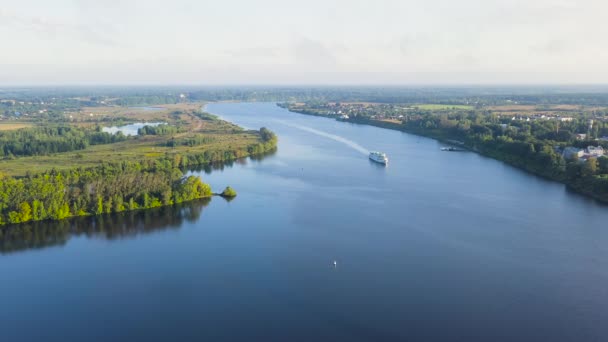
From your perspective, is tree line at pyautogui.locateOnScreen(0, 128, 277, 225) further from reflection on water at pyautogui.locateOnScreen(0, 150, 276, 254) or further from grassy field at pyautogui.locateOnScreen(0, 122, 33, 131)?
grassy field at pyautogui.locateOnScreen(0, 122, 33, 131)

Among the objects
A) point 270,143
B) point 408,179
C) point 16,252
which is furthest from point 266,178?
point 16,252

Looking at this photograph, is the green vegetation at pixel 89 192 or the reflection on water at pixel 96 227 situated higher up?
the green vegetation at pixel 89 192

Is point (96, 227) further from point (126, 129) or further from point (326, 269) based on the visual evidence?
point (126, 129)

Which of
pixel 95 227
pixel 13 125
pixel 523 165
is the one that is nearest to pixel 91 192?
pixel 95 227

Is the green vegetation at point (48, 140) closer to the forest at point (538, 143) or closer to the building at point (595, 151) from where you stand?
the forest at point (538, 143)

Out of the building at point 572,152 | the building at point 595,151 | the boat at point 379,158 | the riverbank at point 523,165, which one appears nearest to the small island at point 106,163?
the boat at point 379,158
